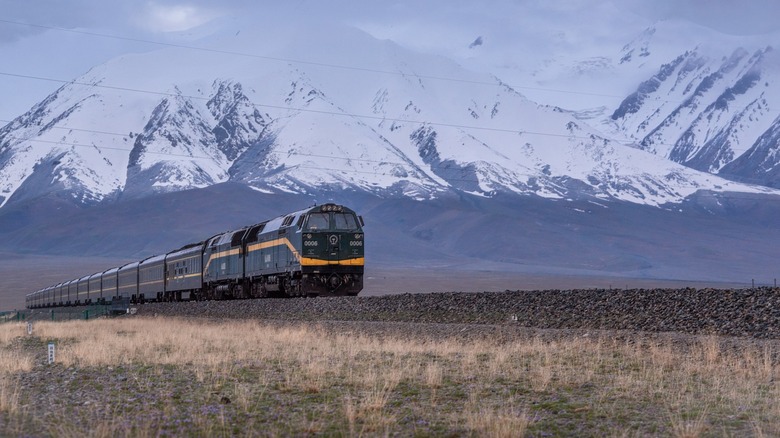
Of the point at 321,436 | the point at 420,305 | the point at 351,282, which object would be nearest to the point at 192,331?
the point at 420,305

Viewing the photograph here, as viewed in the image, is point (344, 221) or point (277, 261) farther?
point (277, 261)

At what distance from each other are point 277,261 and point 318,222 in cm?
411

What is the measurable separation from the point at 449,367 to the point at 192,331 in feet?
57.5

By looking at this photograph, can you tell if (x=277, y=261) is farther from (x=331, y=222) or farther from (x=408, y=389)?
(x=408, y=389)

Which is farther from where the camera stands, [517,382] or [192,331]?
[192,331]

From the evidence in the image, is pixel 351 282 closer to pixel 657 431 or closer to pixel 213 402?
pixel 213 402

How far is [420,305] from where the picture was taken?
132 feet

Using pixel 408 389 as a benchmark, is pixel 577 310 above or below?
above

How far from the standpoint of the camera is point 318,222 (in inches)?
1884

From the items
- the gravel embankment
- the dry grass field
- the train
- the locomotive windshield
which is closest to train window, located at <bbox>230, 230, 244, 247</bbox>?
the train

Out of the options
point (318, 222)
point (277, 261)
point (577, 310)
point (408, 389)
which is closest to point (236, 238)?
point (277, 261)

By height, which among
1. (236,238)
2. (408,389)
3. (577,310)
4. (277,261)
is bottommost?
(408,389)

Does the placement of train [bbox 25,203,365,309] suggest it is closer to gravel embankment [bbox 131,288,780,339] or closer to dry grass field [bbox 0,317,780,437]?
gravel embankment [bbox 131,288,780,339]

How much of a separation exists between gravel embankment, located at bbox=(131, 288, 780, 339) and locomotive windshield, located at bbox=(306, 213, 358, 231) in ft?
12.5
